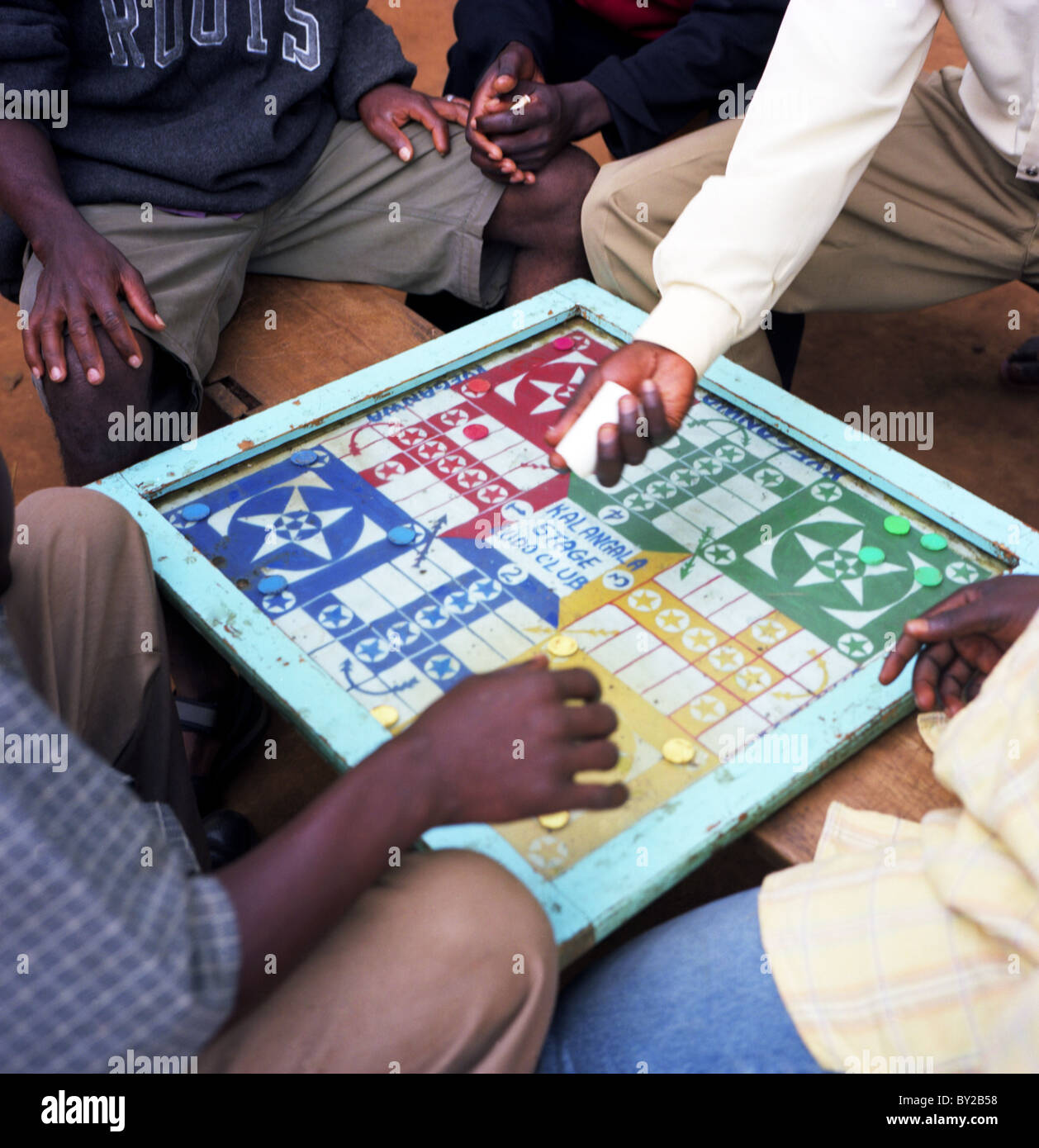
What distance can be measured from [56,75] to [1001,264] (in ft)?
5.04

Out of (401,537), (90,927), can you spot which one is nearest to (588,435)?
(401,537)

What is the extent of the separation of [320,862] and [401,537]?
1.64 feet

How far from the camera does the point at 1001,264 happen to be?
1.75 m

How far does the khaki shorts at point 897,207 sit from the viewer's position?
1718 mm

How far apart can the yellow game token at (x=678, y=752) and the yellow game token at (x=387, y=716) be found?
25 centimetres

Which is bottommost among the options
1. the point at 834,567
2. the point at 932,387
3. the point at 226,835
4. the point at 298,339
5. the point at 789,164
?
the point at 226,835

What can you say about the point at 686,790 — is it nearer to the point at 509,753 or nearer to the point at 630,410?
the point at 509,753

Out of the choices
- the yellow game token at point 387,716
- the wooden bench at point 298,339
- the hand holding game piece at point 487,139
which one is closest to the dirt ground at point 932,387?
the wooden bench at point 298,339

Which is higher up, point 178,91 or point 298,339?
point 178,91

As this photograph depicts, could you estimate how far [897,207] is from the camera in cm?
174

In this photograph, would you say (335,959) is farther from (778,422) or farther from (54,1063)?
(778,422)

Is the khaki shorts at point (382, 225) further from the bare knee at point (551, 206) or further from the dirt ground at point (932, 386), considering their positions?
the dirt ground at point (932, 386)

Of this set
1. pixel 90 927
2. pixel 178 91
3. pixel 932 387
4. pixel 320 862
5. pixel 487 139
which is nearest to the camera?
pixel 90 927
